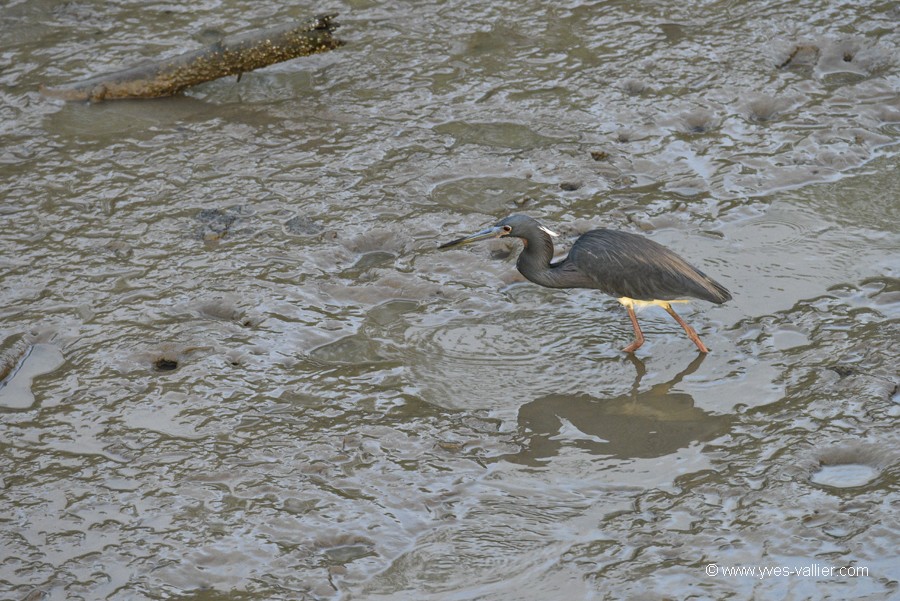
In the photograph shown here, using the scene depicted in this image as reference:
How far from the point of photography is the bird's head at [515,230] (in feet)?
20.5

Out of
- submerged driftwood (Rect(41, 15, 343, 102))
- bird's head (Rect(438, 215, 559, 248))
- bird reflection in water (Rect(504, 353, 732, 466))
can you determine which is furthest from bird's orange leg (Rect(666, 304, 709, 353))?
submerged driftwood (Rect(41, 15, 343, 102))

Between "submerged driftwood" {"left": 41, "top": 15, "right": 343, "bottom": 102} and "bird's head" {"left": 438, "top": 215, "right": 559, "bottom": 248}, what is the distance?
314 centimetres

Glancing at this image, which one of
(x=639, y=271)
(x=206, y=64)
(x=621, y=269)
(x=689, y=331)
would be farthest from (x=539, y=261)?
(x=206, y=64)

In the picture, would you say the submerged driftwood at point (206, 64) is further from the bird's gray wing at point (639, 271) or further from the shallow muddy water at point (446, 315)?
the bird's gray wing at point (639, 271)

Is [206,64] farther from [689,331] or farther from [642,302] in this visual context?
[689,331]

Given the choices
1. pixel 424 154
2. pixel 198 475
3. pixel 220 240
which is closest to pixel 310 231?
pixel 220 240

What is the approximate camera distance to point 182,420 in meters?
5.62

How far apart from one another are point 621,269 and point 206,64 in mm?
4264

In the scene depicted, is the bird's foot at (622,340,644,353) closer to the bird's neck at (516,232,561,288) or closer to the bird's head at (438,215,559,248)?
the bird's neck at (516,232,561,288)

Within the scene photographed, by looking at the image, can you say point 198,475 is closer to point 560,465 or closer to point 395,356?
point 395,356

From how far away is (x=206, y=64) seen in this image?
8.51 metres

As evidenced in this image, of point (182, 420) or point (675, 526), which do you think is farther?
point (182, 420)

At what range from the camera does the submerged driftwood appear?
28.0ft

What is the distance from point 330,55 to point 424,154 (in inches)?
72.8
